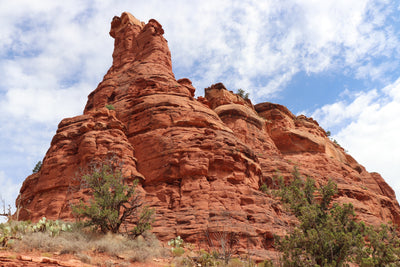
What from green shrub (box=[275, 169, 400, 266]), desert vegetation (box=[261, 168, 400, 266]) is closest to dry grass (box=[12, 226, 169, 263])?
desert vegetation (box=[261, 168, 400, 266])

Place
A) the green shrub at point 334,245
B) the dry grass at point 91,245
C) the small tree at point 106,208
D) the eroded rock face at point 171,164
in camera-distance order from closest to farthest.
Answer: the dry grass at point 91,245
the green shrub at point 334,245
the small tree at point 106,208
the eroded rock face at point 171,164

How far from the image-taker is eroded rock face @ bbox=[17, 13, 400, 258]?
19.5 m

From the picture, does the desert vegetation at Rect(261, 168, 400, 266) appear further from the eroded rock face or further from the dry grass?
the dry grass

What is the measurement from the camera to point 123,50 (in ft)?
132

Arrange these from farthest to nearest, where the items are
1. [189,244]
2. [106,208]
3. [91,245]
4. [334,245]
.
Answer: [189,244] < [106,208] < [91,245] < [334,245]

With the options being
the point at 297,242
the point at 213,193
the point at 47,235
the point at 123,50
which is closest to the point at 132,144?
the point at 213,193

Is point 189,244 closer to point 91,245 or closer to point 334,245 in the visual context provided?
point 91,245

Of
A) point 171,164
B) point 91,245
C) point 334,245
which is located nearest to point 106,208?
point 91,245

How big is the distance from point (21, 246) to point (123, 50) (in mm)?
32162

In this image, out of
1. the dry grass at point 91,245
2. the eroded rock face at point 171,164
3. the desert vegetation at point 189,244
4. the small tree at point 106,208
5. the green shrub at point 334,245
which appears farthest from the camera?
the eroded rock face at point 171,164

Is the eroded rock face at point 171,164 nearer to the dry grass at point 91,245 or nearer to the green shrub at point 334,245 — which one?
the dry grass at point 91,245

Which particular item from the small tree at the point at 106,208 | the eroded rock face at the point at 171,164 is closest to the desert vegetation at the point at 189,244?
the small tree at the point at 106,208

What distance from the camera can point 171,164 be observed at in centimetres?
2227

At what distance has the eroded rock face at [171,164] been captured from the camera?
1952 cm
